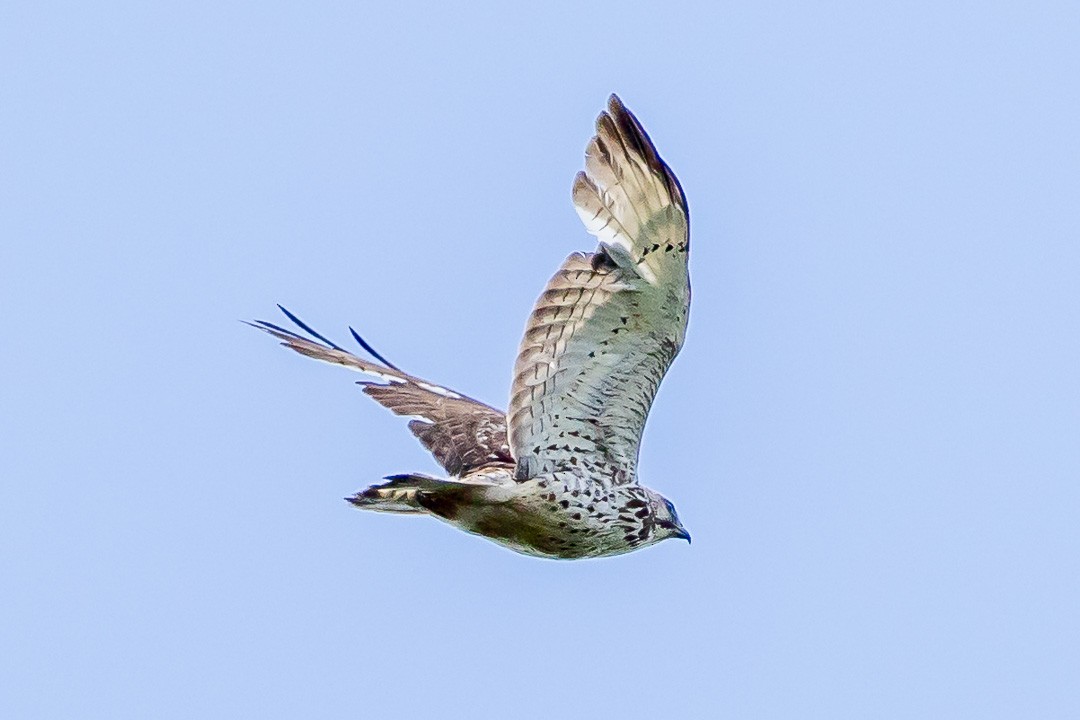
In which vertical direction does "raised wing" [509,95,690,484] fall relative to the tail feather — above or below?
above

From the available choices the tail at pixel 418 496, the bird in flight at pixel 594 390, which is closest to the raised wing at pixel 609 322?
the bird in flight at pixel 594 390

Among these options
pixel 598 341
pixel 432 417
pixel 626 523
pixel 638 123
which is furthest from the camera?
pixel 432 417

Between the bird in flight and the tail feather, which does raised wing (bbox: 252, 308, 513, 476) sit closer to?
the bird in flight

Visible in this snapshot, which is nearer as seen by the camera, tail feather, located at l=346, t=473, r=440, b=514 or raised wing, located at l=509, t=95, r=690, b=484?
raised wing, located at l=509, t=95, r=690, b=484

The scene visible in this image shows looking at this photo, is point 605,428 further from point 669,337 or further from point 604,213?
point 604,213

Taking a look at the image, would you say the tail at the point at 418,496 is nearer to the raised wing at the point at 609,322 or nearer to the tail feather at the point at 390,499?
the tail feather at the point at 390,499

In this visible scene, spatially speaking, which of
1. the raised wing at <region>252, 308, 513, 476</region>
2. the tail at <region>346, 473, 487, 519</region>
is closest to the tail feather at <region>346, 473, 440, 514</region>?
the tail at <region>346, 473, 487, 519</region>

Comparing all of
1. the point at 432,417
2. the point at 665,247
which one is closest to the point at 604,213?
the point at 665,247
